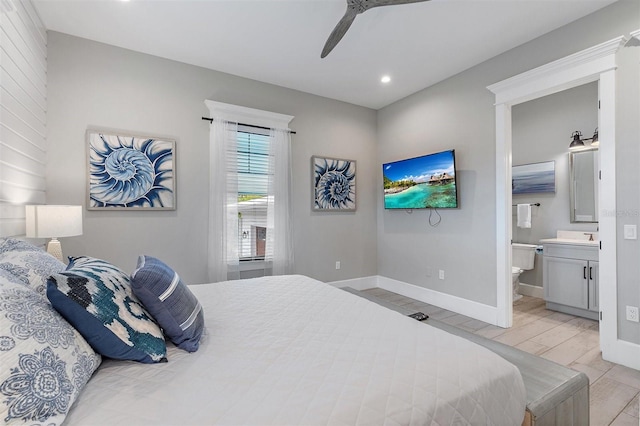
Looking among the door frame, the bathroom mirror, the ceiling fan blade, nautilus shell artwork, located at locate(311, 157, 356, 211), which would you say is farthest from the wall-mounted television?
the ceiling fan blade

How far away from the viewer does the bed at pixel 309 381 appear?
841 mm

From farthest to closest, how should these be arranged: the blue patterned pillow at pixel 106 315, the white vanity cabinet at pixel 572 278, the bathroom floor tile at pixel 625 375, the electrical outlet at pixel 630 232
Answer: the white vanity cabinet at pixel 572 278, the electrical outlet at pixel 630 232, the bathroom floor tile at pixel 625 375, the blue patterned pillow at pixel 106 315

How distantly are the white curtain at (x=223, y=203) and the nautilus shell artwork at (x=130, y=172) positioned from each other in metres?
0.43

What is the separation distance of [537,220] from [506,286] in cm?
180

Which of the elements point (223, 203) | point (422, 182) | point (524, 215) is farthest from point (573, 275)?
point (223, 203)

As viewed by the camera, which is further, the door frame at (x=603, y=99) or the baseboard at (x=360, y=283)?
the baseboard at (x=360, y=283)

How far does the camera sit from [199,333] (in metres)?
1.29

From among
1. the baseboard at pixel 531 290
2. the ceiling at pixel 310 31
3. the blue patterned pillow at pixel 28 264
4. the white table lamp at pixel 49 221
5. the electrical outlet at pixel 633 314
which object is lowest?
the baseboard at pixel 531 290

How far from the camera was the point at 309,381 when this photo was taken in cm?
98

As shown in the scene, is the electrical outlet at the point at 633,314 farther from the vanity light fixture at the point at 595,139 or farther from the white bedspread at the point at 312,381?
the vanity light fixture at the point at 595,139

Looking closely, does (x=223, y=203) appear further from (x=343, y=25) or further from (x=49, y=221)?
(x=343, y=25)

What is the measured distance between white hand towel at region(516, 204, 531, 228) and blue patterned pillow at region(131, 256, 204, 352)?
4572 mm

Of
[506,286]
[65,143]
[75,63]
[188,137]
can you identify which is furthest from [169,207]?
[506,286]

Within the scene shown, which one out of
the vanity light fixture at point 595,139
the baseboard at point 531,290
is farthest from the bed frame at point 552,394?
the vanity light fixture at point 595,139
